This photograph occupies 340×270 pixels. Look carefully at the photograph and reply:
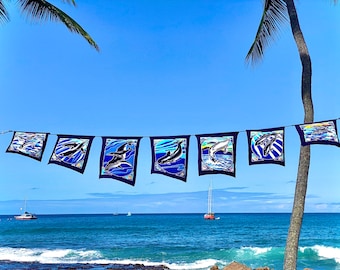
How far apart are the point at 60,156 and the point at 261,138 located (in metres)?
4.53

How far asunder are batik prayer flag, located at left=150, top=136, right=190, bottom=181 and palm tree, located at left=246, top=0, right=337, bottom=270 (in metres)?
2.47

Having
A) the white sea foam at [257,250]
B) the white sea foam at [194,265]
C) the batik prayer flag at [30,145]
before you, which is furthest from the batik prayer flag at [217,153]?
the white sea foam at [257,250]

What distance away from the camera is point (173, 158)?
916 centimetres

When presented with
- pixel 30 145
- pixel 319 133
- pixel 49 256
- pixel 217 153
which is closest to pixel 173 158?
pixel 217 153

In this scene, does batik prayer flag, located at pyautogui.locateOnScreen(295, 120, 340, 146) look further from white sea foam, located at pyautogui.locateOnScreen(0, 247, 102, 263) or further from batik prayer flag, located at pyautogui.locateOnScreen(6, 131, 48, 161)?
white sea foam, located at pyautogui.locateOnScreen(0, 247, 102, 263)

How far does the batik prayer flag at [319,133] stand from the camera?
789 cm

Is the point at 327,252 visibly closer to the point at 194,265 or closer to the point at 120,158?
the point at 194,265

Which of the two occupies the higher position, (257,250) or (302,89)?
(302,89)

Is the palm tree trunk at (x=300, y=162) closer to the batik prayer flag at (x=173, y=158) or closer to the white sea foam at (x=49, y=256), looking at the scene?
the batik prayer flag at (x=173, y=158)

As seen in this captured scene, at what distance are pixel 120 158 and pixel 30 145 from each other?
2.20 meters

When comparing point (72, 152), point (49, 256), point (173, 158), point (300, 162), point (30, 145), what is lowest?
point (49, 256)

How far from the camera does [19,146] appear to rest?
31.8 feet

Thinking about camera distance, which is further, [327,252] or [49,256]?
[327,252]

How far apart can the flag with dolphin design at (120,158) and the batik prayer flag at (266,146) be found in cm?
254
